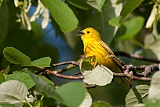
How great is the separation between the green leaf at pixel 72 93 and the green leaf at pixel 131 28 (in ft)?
5.38

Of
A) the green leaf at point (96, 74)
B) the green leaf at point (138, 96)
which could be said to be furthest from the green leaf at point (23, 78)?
the green leaf at point (138, 96)

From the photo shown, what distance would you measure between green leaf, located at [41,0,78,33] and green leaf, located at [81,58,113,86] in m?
0.28

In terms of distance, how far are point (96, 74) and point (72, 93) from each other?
37 cm

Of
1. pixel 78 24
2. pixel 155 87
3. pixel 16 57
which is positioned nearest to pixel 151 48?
pixel 78 24

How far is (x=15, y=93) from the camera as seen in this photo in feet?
5.33

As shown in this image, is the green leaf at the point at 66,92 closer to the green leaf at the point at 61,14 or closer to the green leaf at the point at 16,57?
the green leaf at the point at 16,57

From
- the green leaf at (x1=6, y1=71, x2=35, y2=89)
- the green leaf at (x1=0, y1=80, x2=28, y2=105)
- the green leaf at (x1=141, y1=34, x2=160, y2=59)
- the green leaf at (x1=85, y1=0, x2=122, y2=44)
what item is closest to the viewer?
the green leaf at (x1=0, y1=80, x2=28, y2=105)

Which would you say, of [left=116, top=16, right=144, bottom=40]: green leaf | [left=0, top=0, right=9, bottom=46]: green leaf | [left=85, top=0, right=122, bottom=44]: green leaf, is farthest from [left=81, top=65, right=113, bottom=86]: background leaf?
[left=116, top=16, right=144, bottom=40]: green leaf

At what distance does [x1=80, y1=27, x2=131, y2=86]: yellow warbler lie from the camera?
2385 mm

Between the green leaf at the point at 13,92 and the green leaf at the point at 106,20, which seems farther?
the green leaf at the point at 106,20

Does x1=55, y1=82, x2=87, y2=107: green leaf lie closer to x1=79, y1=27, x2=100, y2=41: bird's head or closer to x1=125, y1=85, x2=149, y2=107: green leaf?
x1=125, y1=85, x2=149, y2=107: green leaf

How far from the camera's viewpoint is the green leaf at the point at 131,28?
123 inches

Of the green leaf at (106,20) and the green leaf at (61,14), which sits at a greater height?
the green leaf at (61,14)

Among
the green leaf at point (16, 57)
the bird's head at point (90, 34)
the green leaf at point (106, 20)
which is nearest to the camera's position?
the green leaf at point (16, 57)
